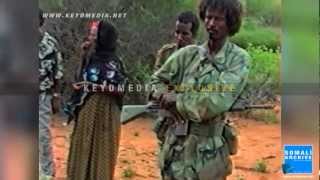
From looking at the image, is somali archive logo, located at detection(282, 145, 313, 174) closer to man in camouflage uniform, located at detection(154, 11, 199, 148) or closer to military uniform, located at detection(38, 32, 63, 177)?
man in camouflage uniform, located at detection(154, 11, 199, 148)

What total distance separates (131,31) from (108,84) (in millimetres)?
395

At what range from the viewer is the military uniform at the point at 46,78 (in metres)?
5.04

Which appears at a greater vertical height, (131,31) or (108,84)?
(131,31)

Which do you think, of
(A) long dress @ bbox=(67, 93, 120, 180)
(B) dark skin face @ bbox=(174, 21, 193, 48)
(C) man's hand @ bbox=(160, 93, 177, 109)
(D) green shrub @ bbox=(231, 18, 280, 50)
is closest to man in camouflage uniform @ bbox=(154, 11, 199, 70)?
(B) dark skin face @ bbox=(174, 21, 193, 48)

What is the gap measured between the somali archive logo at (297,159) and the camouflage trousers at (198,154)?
39cm

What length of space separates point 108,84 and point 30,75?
1.73ft

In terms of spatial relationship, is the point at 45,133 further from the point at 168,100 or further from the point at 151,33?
the point at 151,33

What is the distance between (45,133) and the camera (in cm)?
507

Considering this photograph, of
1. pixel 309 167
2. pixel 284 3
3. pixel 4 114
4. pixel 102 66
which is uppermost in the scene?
pixel 284 3

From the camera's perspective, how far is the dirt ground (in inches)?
201

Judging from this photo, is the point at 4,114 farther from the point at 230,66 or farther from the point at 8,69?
the point at 230,66

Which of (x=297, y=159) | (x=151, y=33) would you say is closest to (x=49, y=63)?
(x=151, y=33)

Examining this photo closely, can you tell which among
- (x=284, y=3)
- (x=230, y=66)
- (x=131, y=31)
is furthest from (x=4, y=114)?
(x=284, y=3)

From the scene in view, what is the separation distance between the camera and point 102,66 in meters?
5.11
